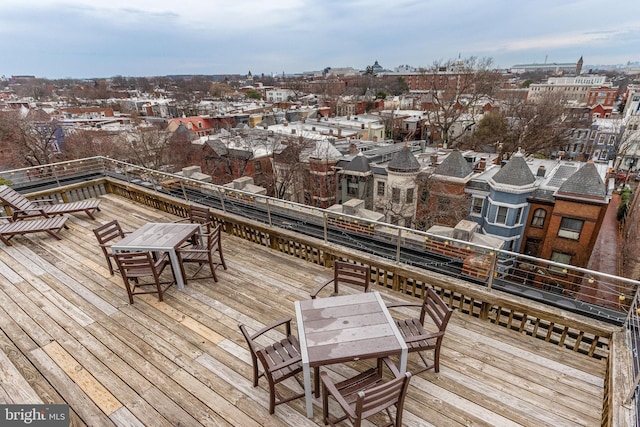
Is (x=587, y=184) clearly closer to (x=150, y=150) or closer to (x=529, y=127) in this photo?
(x=529, y=127)

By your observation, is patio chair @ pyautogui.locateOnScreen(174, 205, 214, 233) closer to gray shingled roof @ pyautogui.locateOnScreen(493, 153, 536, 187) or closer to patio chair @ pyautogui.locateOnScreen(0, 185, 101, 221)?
patio chair @ pyautogui.locateOnScreen(0, 185, 101, 221)

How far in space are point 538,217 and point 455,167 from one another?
516cm

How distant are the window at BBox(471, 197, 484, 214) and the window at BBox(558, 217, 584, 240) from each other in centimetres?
393

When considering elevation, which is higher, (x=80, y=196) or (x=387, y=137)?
(x=80, y=196)

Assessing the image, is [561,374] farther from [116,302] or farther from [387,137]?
[387,137]

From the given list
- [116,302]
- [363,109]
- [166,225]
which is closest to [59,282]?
[116,302]

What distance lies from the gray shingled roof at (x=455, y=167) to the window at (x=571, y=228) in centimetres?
539

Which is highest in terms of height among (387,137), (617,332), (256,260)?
(617,332)

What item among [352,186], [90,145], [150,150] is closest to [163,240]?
[352,186]

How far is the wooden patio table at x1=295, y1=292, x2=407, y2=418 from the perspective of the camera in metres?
2.71

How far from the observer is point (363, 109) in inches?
2391

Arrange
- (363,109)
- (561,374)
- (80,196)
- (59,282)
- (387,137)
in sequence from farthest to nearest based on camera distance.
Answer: (363,109), (387,137), (80,196), (59,282), (561,374)

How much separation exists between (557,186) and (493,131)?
1697cm

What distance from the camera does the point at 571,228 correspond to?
53.2 ft
